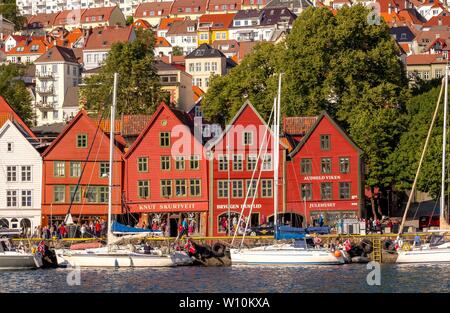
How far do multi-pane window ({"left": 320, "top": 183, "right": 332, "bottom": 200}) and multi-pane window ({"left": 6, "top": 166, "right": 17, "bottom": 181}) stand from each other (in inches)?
820

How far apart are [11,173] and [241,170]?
1572cm

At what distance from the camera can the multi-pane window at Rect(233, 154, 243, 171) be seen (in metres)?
78.5

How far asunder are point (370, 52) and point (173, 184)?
26.2 meters

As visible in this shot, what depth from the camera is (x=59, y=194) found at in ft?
260

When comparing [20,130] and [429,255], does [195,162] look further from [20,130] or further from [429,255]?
[429,255]

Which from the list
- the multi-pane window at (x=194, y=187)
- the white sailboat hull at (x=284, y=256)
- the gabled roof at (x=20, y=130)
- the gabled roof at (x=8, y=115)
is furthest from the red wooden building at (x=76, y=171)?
the white sailboat hull at (x=284, y=256)

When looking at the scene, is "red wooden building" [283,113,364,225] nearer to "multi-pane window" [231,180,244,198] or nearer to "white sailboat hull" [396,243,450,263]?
"multi-pane window" [231,180,244,198]

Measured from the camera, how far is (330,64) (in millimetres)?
96625

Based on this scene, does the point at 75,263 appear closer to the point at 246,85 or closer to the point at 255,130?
the point at 255,130

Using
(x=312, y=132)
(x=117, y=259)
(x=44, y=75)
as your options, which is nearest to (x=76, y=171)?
(x=312, y=132)

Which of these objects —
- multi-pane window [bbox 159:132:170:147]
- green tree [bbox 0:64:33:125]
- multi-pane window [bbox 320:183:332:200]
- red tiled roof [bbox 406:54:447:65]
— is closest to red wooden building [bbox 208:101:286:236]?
multi-pane window [bbox 320:183:332:200]

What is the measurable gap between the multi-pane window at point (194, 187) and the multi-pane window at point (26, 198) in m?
11.0

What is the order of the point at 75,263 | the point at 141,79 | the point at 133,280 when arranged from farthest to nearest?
1. the point at 141,79
2. the point at 75,263
3. the point at 133,280
